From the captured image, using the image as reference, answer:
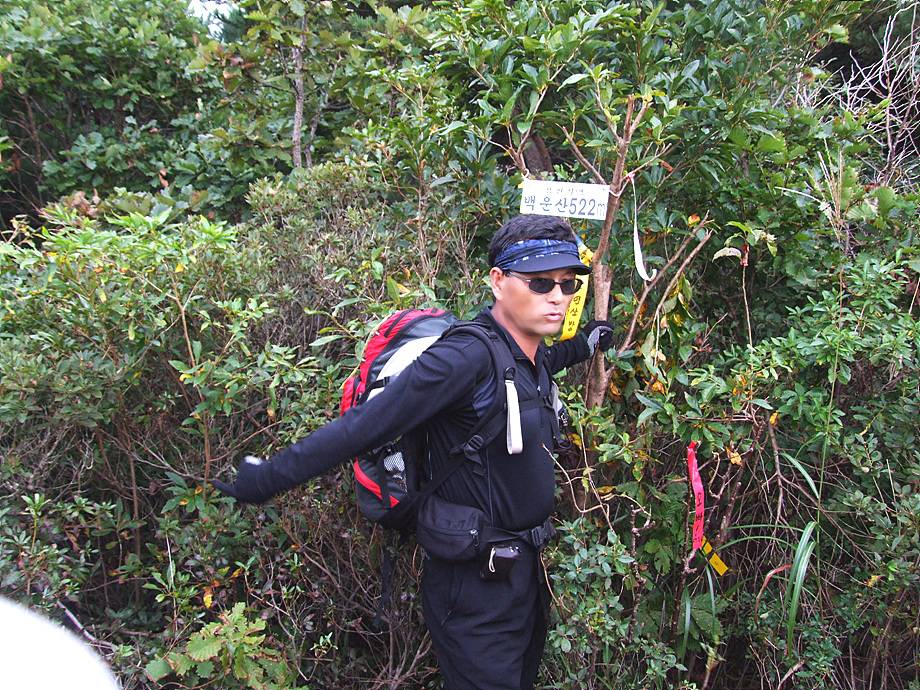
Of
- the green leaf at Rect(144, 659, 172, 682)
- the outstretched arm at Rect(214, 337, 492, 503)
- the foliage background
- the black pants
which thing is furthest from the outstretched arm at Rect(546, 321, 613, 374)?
the green leaf at Rect(144, 659, 172, 682)

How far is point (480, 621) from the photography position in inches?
92.6

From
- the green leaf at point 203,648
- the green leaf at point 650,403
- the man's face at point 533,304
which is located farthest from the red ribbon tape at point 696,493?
the green leaf at point 203,648

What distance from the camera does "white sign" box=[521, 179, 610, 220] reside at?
9.21 feet

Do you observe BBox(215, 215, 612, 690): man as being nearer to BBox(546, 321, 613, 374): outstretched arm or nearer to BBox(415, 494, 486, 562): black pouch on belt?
BBox(415, 494, 486, 562): black pouch on belt

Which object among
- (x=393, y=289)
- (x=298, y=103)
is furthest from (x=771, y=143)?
(x=298, y=103)

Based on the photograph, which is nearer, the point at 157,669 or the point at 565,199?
the point at 157,669

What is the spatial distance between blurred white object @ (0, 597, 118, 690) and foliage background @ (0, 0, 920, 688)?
1.33m

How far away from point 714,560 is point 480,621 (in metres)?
1.13

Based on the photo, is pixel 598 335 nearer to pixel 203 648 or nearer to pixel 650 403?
pixel 650 403

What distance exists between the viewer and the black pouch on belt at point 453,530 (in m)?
2.29

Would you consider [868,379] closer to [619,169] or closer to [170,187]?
[619,169]

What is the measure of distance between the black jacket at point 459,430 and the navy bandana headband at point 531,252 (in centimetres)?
22

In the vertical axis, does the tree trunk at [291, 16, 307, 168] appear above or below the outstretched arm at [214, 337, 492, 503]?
above

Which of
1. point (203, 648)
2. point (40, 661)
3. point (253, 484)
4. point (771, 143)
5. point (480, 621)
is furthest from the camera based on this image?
point (771, 143)
